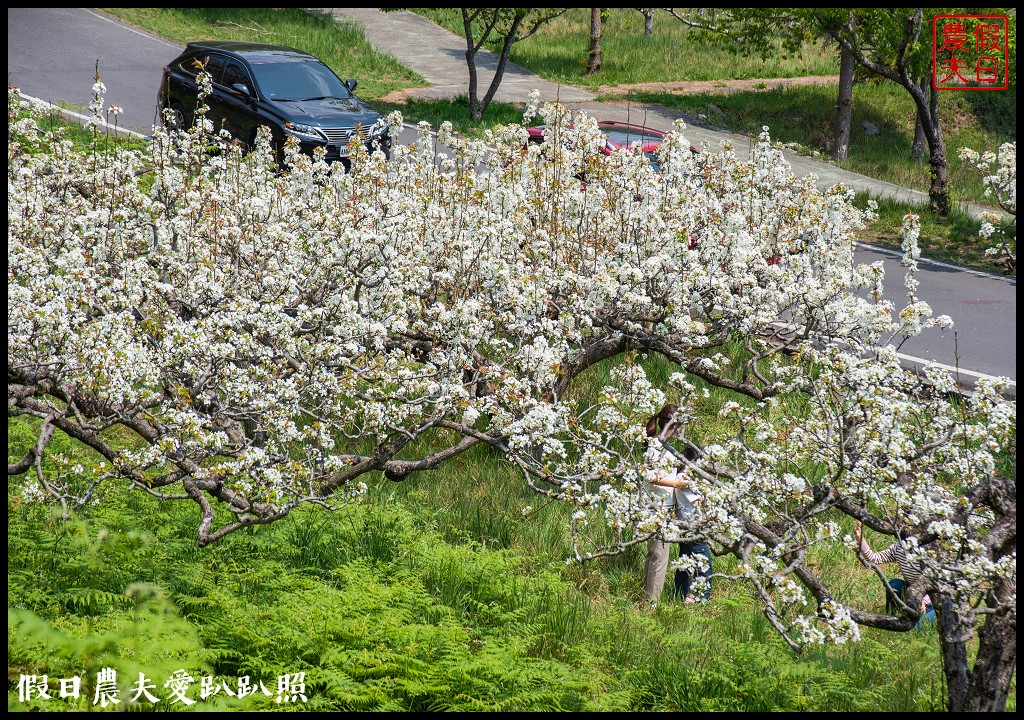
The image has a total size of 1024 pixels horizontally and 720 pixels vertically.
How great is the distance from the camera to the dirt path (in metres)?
28.6

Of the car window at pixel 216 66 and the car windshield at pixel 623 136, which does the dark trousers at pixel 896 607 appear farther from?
the car window at pixel 216 66

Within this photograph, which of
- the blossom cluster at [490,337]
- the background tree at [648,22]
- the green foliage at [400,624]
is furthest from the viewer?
the background tree at [648,22]

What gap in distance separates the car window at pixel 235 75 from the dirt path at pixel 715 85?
1414 cm

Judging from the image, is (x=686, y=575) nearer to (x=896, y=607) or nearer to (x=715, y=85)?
(x=896, y=607)

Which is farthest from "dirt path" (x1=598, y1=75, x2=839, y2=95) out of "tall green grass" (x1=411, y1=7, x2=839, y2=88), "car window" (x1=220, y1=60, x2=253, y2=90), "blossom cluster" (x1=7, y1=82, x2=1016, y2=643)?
"blossom cluster" (x1=7, y1=82, x2=1016, y2=643)

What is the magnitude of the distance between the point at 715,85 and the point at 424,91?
9.71 m

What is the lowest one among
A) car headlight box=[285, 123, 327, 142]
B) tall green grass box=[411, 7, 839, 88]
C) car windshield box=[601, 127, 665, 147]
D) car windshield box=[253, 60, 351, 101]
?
car headlight box=[285, 123, 327, 142]

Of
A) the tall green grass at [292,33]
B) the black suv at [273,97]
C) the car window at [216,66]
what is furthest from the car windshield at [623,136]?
the tall green grass at [292,33]

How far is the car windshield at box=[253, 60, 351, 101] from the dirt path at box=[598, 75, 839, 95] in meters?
12.9

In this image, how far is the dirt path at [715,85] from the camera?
28.6 m

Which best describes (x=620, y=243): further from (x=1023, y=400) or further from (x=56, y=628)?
(x=56, y=628)

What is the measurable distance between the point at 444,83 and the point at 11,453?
22.5 m

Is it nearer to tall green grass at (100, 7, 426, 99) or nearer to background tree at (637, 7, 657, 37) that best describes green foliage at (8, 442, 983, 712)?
tall green grass at (100, 7, 426, 99)

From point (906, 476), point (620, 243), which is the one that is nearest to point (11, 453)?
point (620, 243)
